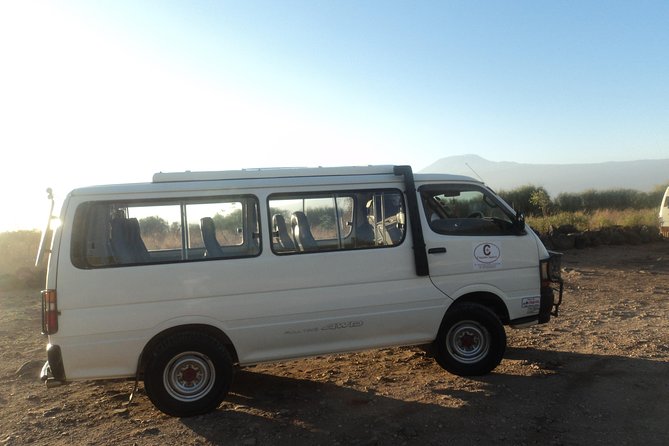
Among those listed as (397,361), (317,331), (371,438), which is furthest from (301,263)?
(397,361)

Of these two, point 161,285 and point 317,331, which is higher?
point 161,285

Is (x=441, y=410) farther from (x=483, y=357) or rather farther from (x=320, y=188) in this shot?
(x=320, y=188)

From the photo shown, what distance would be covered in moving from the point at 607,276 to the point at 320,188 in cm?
962

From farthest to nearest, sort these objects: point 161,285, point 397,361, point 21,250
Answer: point 21,250
point 397,361
point 161,285

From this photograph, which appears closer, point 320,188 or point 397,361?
point 320,188

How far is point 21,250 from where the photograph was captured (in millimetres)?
17469

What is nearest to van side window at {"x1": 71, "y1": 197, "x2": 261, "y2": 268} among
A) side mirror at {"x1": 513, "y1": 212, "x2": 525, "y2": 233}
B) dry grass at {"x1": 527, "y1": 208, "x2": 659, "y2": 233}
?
Answer: side mirror at {"x1": 513, "y1": 212, "x2": 525, "y2": 233}

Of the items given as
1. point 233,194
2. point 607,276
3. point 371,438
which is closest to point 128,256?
point 233,194

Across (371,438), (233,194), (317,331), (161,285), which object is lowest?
(371,438)

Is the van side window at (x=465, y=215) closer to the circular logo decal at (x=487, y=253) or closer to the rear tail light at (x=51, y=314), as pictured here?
the circular logo decal at (x=487, y=253)

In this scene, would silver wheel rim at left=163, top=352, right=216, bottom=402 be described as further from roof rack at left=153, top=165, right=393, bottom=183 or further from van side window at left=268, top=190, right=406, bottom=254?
roof rack at left=153, top=165, right=393, bottom=183

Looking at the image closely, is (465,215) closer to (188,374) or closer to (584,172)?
(188,374)

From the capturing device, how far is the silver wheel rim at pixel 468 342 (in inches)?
232

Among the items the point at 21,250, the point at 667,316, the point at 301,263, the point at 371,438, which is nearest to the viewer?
the point at 371,438
